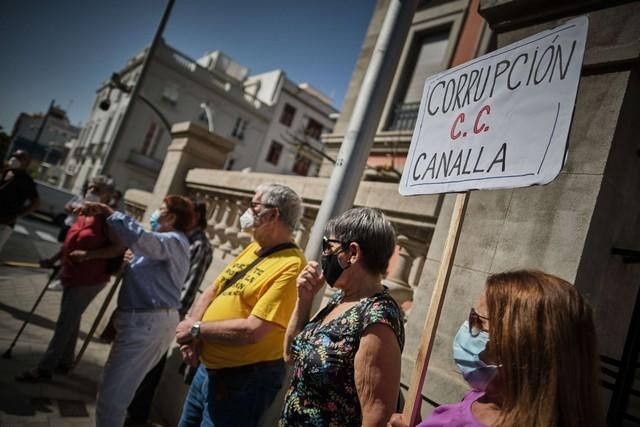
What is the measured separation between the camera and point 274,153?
35.5 m

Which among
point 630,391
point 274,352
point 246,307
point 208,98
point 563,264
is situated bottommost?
point 274,352

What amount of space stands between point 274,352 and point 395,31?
6.89 feet

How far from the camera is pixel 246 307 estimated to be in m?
2.19

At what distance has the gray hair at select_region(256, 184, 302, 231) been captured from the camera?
2.45 meters

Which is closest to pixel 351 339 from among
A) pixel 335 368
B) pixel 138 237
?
pixel 335 368

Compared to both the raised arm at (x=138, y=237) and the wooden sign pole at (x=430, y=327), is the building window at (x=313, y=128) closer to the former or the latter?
the raised arm at (x=138, y=237)

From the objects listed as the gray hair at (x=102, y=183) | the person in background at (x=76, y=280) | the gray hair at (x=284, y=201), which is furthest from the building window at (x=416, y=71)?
the gray hair at (x=284, y=201)

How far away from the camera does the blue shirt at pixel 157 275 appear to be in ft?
9.00

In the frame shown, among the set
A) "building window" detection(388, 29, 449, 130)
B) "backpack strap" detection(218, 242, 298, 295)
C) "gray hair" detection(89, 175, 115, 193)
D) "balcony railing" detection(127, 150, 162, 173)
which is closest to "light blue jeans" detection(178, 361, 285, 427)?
"backpack strap" detection(218, 242, 298, 295)

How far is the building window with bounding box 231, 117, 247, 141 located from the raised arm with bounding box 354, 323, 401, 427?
32491 millimetres

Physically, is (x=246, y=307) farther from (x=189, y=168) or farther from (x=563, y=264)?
(x=189, y=168)

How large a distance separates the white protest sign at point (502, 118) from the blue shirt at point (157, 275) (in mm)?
1813

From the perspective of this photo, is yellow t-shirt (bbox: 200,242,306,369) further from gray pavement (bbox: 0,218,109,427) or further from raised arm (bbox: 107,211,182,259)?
gray pavement (bbox: 0,218,109,427)

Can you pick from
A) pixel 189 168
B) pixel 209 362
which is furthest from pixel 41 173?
pixel 209 362
